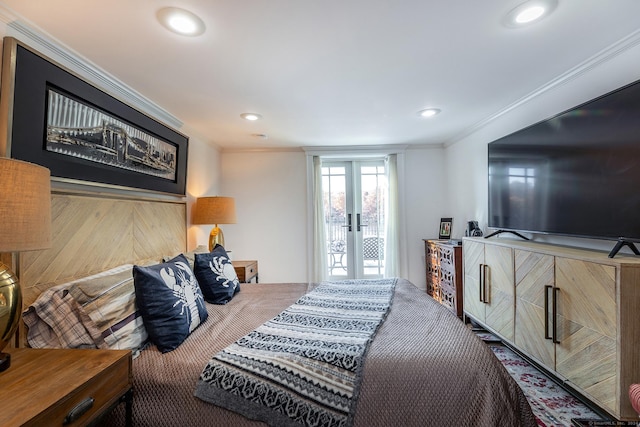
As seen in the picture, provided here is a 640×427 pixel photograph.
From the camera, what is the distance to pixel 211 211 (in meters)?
3.10

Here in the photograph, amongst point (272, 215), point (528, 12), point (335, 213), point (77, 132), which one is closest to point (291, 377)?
point (77, 132)

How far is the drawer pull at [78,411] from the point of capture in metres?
0.91

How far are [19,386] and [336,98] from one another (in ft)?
7.99

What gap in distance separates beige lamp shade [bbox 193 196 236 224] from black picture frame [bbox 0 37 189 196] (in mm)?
497

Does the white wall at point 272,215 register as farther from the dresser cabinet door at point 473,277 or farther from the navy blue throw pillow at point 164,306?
the navy blue throw pillow at point 164,306

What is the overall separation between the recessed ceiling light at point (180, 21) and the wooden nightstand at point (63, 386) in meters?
1.54

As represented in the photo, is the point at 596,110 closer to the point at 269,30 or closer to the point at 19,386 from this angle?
the point at 269,30

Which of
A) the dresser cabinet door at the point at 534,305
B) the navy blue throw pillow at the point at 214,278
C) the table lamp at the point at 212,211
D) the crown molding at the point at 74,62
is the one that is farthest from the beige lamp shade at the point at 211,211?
the dresser cabinet door at the point at 534,305

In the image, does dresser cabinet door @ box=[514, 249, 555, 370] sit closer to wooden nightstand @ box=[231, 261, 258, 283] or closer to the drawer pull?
the drawer pull

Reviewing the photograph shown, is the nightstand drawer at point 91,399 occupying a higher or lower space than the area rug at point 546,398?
higher

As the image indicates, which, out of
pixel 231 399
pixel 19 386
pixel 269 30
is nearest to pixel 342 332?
pixel 231 399

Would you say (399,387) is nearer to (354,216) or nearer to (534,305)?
(534,305)

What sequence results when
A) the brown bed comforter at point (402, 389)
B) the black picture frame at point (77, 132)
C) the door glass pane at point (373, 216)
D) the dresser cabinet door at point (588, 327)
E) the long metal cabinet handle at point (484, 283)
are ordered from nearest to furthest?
1. the brown bed comforter at point (402, 389)
2. the black picture frame at point (77, 132)
3. the dresser cabinet door at point (588, 327)
4. the long metal cabinet handle at point (484, 283)
5. the door glass pane at point (373, 216)

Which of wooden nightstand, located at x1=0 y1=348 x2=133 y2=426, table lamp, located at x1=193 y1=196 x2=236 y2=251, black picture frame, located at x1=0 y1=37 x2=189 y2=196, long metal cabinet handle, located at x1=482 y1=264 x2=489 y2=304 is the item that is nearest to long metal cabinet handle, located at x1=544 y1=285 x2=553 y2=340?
long metal cabinet handle, located at x1=482 y1=264 x2=489 y2=304
